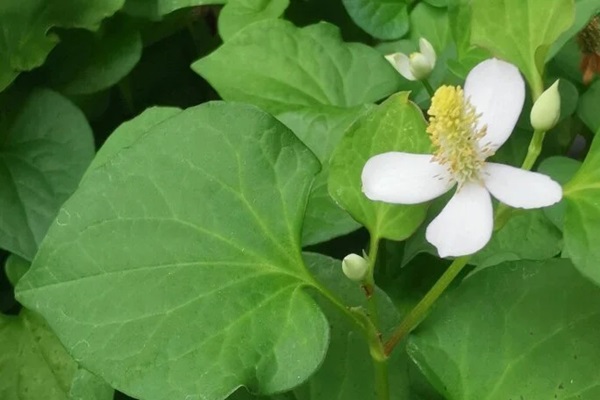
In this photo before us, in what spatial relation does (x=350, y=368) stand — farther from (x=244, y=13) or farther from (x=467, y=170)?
(x=244, y=13)

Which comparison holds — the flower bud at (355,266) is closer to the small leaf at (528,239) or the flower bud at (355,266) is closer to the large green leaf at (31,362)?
the small leaf at (528,239)

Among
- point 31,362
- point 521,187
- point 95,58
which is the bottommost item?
point 31,362

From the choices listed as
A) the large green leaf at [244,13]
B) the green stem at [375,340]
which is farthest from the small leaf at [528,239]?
the large green leaf at [244,13]

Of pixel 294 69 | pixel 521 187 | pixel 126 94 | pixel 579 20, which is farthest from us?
pixel 126 94

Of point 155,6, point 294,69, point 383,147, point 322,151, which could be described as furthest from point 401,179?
point 155,6

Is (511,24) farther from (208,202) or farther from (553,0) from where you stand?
(208,202)

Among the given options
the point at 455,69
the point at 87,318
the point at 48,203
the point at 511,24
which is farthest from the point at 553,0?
the point at 48,203
